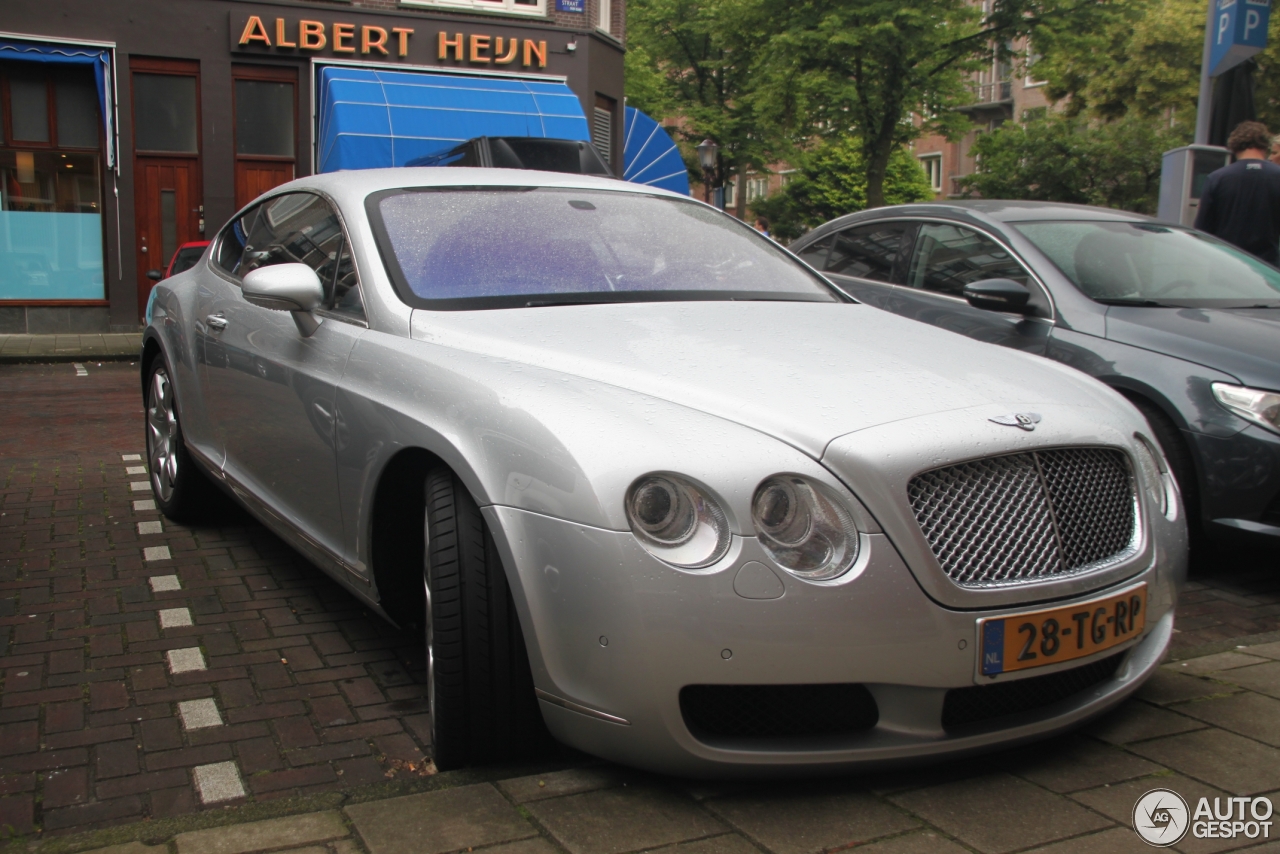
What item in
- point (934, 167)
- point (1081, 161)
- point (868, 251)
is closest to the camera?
point (868, 251)

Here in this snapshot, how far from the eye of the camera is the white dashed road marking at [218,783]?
2596 millimetres

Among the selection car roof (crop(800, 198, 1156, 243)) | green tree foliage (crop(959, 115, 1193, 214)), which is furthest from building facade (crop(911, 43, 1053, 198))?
car roof (crop(800, 198, 1156, 243))

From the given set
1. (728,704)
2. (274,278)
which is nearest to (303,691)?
(274,278)

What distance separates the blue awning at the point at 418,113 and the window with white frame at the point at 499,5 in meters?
1.18

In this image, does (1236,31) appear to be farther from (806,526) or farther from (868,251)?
(806,526)

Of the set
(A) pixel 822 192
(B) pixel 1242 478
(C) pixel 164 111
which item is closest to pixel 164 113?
(C) pixel 164 111

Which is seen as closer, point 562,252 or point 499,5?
point 562,252

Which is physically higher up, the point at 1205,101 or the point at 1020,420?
the point at 1205,101

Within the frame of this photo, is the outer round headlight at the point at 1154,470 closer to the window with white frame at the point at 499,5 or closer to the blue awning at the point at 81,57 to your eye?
the blue awning at the point at 81,57

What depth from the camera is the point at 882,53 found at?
79.7 ft

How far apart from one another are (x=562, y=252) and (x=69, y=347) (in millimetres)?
13671

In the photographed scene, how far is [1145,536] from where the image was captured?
274 centimetres

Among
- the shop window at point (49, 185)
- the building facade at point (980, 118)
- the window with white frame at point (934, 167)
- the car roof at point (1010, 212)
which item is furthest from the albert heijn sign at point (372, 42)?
the window with white frame at point (934, 167)

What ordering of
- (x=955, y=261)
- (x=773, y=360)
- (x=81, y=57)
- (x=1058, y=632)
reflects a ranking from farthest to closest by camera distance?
(x=81, y=57), (x=955, y=261), (x=773, y=360), (x=1058, y=632)
